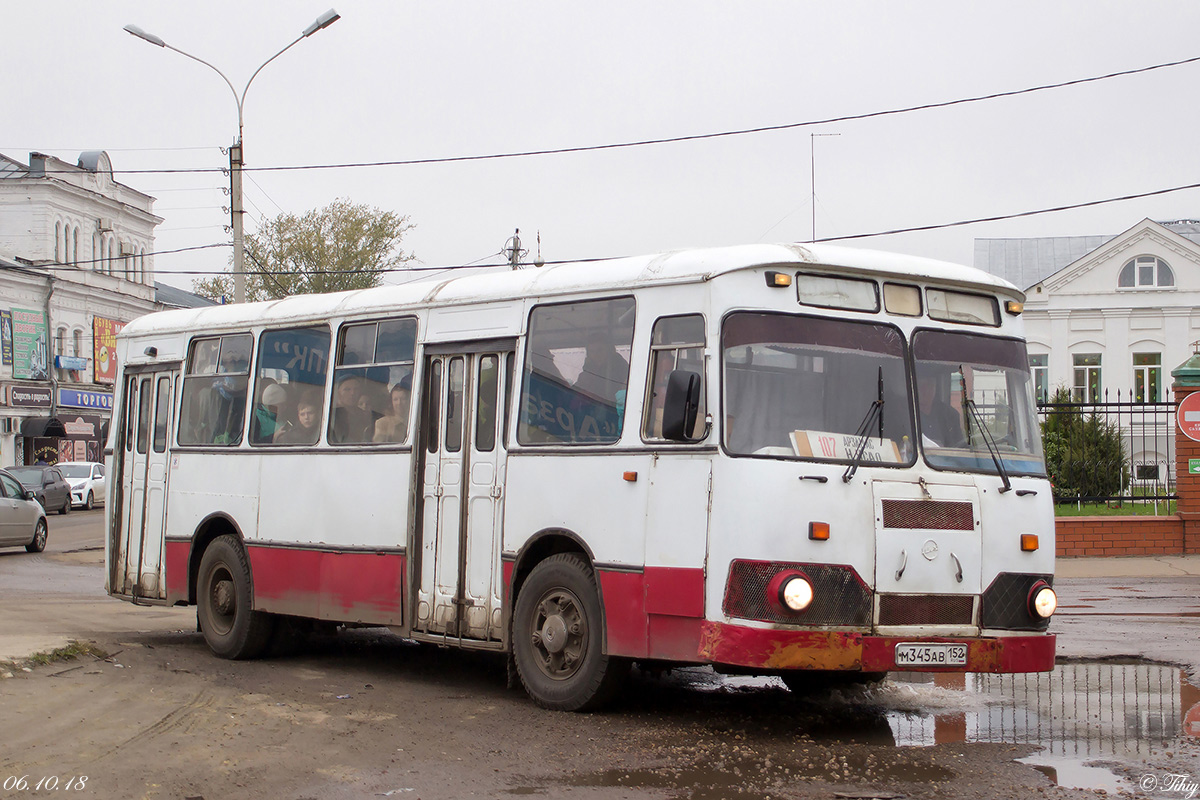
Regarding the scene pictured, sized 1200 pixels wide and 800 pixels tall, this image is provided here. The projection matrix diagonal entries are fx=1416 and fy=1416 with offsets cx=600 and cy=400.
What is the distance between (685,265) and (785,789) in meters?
3.24

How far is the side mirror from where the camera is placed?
8055 millimetres

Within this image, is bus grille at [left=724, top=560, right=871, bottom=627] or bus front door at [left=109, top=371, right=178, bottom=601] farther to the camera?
bus front door at [left=109, top=371, right=178, bottom=601]

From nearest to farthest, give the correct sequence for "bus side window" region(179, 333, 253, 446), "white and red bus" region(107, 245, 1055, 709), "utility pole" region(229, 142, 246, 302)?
"white and red bus" region(107, 245, 1055, 709), "bus side window" region(179, 333, 253, 446), "utility pole" region(229, 142, 246, 302)

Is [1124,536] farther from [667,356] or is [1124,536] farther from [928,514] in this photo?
[667,356]

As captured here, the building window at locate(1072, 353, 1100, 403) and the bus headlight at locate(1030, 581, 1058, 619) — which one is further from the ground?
the building window at locate(1072, 353, 1100, 403)

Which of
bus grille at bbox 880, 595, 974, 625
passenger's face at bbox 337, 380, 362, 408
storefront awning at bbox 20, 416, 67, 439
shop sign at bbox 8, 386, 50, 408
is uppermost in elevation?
shop sign at bbox 8, 386, 50, 408

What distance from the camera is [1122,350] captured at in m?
54.2

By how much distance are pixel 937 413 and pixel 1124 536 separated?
1478 cm

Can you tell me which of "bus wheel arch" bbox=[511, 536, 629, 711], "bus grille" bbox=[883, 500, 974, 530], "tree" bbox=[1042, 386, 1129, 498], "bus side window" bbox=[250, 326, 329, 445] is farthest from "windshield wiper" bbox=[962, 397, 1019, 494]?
"tree" bbox=[1042, 386, 1129, 498]

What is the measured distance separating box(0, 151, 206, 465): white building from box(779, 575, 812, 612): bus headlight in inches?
1856

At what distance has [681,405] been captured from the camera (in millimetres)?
8070

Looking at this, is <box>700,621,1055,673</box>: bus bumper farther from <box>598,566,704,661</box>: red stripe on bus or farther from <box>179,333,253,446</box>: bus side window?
<box>179,333,253,446</box>: bus side window

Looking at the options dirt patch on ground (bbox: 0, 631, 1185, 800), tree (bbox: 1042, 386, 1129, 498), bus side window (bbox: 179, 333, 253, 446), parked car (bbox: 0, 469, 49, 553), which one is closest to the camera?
dirt patch on ground (bbox: 0, 631, 1185, 800)

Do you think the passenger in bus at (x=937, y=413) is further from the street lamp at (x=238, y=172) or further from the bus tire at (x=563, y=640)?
the street lamp at (x=238, y=172)
